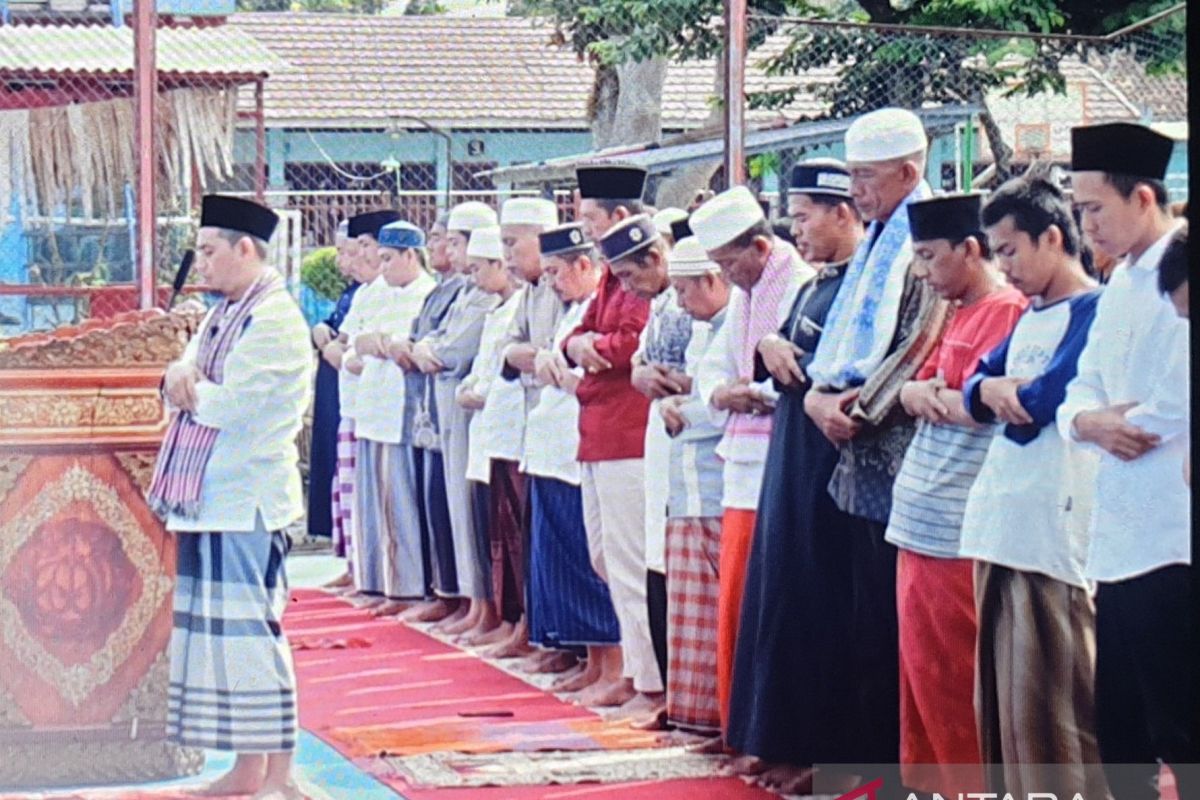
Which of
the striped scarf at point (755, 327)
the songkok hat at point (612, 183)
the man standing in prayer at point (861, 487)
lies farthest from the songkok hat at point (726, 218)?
the songkok hat at point (612, 183)

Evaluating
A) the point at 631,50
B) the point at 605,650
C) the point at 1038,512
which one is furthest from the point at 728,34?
the point at 631,50

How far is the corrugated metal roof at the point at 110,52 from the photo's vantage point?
1120cm

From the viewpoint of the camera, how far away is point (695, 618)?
7.21 meters

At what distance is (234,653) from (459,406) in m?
3.53

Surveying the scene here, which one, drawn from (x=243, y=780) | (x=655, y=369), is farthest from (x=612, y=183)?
(x=243, y=780)

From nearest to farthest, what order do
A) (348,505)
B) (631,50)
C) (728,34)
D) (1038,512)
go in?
(1038,512) < (728,34) < (348,505) < (631,50)

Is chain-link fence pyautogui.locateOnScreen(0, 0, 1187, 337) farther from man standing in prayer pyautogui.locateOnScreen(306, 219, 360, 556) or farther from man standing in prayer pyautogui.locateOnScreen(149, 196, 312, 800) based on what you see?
man standing in prayer pyautogui.locateOnScreen(149, 196, 312, 800)

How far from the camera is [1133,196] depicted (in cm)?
498

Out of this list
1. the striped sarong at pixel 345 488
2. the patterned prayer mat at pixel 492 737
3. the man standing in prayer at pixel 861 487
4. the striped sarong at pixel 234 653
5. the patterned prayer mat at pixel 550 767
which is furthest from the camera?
the striped sarong at pixel 345 488

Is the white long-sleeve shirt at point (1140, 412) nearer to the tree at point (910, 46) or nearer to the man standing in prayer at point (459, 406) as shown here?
the man standing in prayer at point (459, 406)

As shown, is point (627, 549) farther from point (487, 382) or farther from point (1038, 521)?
point (1038, 521)

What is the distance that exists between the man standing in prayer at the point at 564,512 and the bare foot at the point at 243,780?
2020 millimetres

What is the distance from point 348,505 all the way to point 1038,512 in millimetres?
6540

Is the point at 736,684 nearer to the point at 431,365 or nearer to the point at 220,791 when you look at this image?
the point at 220,791
